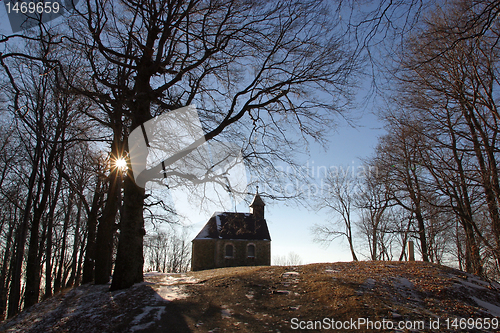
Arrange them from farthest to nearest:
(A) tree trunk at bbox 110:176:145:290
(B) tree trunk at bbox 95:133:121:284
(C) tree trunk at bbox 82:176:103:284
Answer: (C) tree trunk at bbox 82:176:103:284 → (B) tree trunk at bbox 95:133:121:284 → (A) tree trunk at bbox 110:176:145:290

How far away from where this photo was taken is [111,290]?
8.16 m

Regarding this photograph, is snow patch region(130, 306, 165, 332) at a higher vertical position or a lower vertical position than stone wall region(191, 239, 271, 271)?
higher

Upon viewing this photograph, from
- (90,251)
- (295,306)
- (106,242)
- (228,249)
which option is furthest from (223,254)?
(295,306)

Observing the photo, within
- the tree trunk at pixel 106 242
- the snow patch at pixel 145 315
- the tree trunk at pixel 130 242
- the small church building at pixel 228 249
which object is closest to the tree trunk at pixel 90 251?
the tree trunk at pixel 106 242

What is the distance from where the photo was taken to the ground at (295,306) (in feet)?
16.6

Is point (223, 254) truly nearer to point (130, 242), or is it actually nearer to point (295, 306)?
point (130, 242)

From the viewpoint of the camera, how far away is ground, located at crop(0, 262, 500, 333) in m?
5.05

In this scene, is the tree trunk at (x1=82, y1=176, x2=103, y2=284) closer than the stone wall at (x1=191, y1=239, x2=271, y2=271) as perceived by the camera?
Yes

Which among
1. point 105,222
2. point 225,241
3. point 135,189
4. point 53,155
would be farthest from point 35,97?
point 225,241

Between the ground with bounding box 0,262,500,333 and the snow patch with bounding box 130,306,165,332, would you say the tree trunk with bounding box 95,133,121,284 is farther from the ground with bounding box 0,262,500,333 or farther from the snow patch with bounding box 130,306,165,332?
the snow patch with bounding box 130,306,165,332

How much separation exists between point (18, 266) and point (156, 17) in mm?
9351

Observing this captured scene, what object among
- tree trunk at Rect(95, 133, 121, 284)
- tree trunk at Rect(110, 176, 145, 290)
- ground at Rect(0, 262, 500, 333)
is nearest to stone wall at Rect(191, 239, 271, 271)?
tree trunk at Rect(95, 133, 121, 284)

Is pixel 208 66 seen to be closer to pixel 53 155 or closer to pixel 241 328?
pixel 53 155

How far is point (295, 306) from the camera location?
5.88 meters
